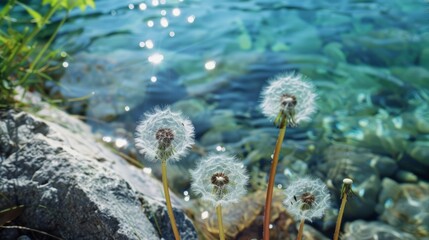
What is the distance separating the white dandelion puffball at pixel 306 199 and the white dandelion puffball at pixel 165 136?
16.2 inches

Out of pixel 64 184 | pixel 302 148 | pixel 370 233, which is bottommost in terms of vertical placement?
pixel 370 233

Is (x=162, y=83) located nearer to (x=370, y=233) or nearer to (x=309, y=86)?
(x=370, y=233)

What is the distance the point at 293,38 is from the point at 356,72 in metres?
1.20

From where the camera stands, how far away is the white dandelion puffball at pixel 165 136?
2.01m

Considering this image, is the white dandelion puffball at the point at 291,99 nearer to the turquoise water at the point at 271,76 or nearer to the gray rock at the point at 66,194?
the gray rock at the point at 66,194

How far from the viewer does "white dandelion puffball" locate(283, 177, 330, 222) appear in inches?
82.2

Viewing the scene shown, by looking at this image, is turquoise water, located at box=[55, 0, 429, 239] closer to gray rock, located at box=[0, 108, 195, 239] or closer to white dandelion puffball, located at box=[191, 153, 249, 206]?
gray rock, located at box=[0, 108, 195, 239]

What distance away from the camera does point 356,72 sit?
23.1 ft

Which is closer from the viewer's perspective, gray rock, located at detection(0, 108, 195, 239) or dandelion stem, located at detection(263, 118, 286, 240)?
dandelion stem, located at detection(263, 118, 286, 240)

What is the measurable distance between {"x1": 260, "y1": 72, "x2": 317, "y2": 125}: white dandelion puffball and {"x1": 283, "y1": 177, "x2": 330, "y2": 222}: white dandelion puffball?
0.31 metres

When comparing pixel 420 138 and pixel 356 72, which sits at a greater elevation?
pixel 356 72

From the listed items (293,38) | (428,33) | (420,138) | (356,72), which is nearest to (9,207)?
(420,138)

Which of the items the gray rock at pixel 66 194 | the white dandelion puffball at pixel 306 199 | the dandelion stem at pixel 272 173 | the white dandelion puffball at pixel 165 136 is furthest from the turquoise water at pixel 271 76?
the white dandelion puffball at pixel 165 136

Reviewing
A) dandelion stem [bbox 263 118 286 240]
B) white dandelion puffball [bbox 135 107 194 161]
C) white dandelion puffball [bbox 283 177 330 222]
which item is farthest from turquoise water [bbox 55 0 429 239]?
white dandelion puffball [bbox 135 107 194 161]
